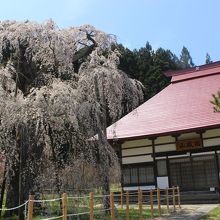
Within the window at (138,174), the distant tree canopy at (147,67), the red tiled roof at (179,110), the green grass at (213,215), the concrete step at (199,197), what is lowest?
the green grass at (213,215)

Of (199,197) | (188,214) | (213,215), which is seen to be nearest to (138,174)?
(199,197)

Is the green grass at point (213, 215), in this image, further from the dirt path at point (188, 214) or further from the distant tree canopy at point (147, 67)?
the distant tree canopy at point (147, 67)

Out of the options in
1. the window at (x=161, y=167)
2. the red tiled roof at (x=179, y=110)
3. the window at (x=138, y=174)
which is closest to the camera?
the red tiled roof at (x=179, y=110)

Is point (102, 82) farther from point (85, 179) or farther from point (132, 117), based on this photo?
point (132, 117)

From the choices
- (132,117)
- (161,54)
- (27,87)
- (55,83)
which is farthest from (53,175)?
(161,54)

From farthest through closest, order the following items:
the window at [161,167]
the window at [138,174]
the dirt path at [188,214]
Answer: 1. the window at [138,174]
2. the window at [161,167]
3. the dirt path at [188,214]

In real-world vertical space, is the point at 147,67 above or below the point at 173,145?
above

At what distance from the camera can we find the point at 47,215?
39.5 ft

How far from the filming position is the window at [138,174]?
62.4ft

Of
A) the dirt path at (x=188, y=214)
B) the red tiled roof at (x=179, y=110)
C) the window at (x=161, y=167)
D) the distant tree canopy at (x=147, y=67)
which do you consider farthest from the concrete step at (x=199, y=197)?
the distant tree canopy at (x=147, y=67)

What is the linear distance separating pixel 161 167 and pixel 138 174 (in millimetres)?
1213

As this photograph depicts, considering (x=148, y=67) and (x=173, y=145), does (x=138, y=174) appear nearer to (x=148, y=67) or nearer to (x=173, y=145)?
(x=173, y=145)

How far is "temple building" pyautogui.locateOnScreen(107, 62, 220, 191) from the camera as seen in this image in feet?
57.8

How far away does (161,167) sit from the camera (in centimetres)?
1881
